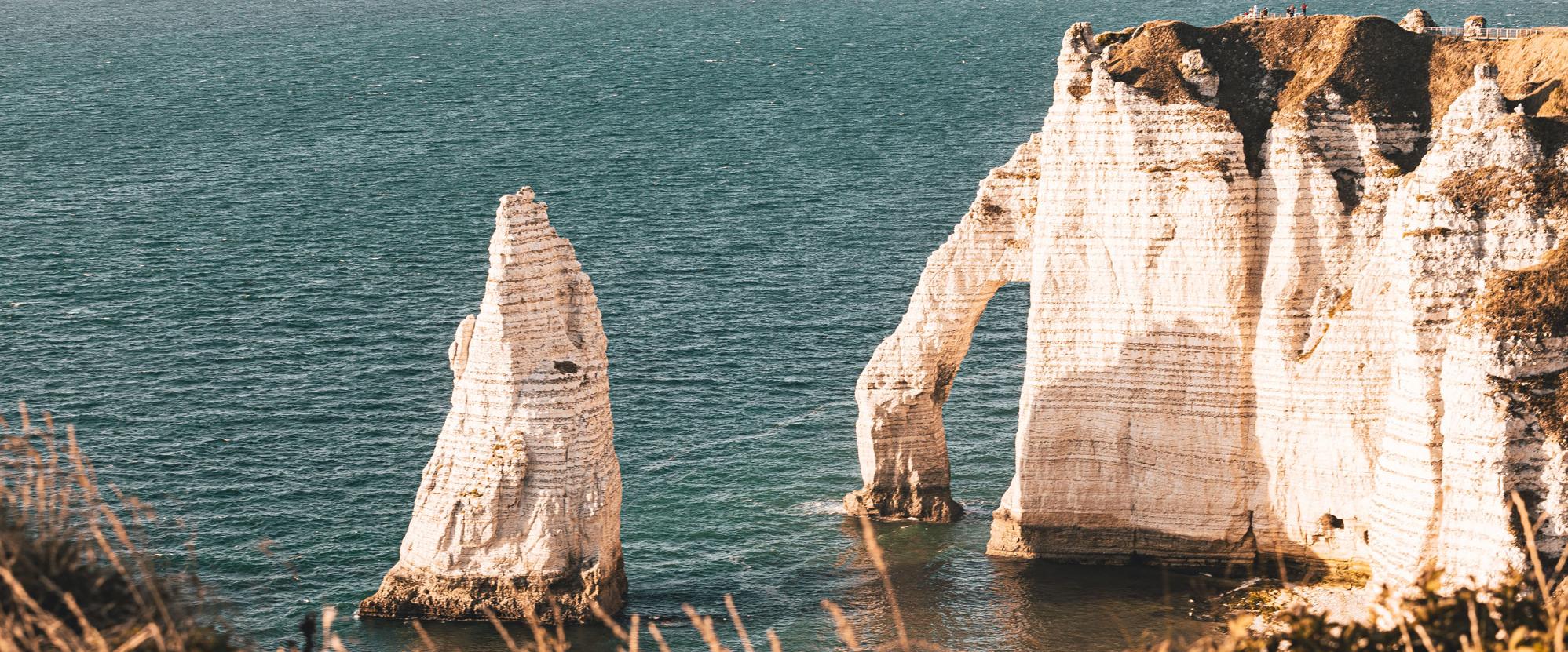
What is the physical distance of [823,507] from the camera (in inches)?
2317

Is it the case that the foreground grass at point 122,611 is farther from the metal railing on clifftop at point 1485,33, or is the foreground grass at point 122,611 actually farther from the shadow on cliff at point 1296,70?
the metal railing on clifftop at point 1485,33

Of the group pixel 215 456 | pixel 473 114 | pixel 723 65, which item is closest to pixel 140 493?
pixel 215 456

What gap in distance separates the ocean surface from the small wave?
15cm

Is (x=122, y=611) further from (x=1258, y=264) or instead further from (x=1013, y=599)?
(x=1258, y=264)

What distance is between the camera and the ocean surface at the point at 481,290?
174 ft

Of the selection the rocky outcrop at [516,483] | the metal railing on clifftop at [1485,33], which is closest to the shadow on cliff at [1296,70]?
the metal railing on clifftop at [1485,33]

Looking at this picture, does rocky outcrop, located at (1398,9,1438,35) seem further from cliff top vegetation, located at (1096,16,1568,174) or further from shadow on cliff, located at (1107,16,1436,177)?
cliff top vegetation, located at (1096,16,1568,174)

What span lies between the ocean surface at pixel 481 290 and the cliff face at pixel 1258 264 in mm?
3026

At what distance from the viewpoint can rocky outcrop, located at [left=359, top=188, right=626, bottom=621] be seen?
161ft

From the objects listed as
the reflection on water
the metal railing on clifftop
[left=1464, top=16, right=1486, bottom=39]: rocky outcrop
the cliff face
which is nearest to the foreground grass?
the cliff face

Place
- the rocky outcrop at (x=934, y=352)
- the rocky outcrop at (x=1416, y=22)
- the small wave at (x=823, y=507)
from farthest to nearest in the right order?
the small wave at (x=823, y=507) → the rocky outcrop at (x=934, y=352) → the rocky outcrop at (x=1416, y=22)

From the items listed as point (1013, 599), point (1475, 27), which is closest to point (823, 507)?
point (1013, 599)

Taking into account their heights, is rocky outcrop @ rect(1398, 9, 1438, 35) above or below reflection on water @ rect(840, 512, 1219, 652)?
above

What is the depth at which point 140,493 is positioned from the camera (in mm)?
59906
